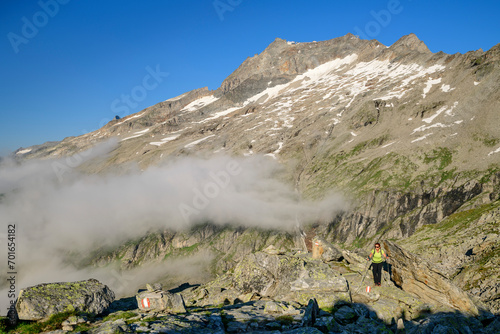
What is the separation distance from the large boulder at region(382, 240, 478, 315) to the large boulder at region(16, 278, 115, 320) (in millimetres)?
25012

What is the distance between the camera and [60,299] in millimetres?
20359

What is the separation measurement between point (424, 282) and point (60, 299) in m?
28.3

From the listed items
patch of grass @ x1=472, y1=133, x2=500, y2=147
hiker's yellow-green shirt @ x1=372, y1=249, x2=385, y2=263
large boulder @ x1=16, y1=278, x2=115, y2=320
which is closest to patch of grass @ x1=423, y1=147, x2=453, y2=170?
patch of grass @ x1=472, y1=133, x2=500, y2=147

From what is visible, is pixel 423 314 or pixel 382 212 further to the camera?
pixel 382 212

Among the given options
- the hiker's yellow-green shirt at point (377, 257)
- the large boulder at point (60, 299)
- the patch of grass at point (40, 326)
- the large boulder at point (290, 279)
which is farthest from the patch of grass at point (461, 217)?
the patch of grass at point (40, 326)

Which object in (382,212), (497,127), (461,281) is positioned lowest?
(382,212)

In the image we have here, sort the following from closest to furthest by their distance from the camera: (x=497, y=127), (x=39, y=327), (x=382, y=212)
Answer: (x=39, y=327) → (x=497, y=127) → (x=382, y=212)

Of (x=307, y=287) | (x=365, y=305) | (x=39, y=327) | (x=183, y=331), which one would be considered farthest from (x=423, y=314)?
(x=39, y=327)

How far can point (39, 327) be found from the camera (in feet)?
59.3

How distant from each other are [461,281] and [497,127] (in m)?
180

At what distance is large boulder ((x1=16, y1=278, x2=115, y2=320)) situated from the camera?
1897 centimetres

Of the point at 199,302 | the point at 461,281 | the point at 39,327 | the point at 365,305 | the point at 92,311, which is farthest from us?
the point at 461,281

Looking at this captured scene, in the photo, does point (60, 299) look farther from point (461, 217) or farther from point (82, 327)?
point (461, 217)

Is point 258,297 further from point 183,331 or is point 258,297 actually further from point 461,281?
point 461,281
